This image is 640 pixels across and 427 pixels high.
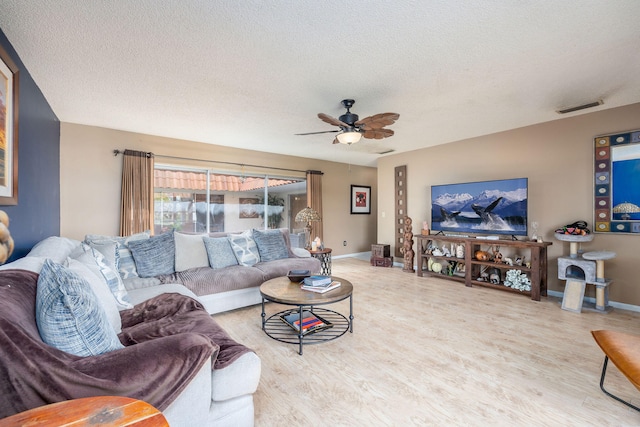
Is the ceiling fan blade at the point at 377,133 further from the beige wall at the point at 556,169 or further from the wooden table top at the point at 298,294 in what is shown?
the beige wall at the point at 556,169

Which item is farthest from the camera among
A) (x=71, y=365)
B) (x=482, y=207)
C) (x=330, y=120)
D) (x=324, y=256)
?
(x=324, y=256)

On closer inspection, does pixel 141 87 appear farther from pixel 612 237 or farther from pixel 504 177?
pixel 612 237

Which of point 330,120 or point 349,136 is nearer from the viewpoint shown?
point 330,120

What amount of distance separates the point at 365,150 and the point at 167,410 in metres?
4.92

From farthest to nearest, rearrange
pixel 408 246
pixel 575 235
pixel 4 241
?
pixel 408 246
pixel 575 235
pixel 4 241

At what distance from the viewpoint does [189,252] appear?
3314 millimetres

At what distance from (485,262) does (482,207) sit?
84cm

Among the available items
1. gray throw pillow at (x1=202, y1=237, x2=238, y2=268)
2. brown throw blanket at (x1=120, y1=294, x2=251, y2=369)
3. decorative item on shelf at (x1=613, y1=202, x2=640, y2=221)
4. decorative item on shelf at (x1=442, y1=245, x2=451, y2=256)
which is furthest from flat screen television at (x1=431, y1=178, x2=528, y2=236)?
brown throw blanket at (x1=120, y1=294, x2=251, y2=369)

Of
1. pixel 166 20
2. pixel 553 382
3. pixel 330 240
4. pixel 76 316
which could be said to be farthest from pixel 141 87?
pixel 330 240

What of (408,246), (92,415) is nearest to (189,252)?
(92,415)

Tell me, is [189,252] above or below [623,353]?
above

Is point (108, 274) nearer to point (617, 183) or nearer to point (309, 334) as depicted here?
point (309, 334)

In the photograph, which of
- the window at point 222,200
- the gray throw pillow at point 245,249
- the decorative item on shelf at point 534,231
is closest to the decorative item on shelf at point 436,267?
the decorative item on shelf at point 534,231

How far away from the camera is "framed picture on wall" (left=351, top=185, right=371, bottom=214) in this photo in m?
6.95
